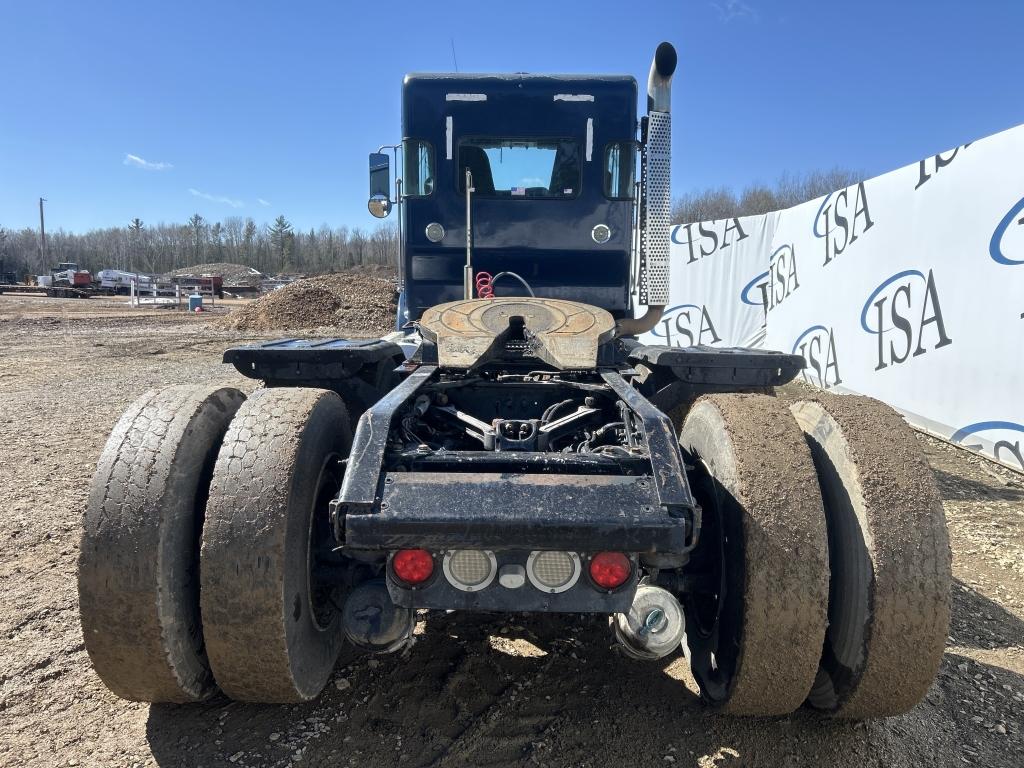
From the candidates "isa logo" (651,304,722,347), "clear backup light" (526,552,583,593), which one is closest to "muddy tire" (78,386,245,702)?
"clear backup light" (526,552,583,593)

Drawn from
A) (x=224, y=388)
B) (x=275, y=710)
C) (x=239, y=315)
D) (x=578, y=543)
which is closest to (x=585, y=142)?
(x=224, y=388)

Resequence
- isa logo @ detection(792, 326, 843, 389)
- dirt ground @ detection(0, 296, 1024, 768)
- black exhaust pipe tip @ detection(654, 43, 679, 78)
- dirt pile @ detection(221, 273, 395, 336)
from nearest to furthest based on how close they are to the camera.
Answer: dirt ground @ detection(0, 296, 1024, 768) → black exhaust pipe tip @ detection(654, 43, 679, 78) → isa logo @ detection(792, 326, 843, 389) → dirt pile @ detection(221, 273, 395, 336)

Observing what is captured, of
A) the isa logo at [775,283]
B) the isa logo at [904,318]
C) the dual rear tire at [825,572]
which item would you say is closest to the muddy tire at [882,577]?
the dual rear tire at [825,572]

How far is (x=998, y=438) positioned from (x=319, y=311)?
2055 centimetres

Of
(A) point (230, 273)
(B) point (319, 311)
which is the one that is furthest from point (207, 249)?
(B) point (319, 311)

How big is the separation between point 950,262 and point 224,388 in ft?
26.0

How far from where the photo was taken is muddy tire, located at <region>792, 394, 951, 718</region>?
7.39 ft

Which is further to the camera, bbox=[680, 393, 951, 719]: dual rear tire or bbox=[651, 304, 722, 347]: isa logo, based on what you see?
bbox=[651, 304, 722, 347]: isa logo

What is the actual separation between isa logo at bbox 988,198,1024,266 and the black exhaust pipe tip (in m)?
4.34

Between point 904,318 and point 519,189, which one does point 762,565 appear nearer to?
point 519,189

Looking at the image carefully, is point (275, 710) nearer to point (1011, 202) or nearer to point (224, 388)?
point (224, 388)

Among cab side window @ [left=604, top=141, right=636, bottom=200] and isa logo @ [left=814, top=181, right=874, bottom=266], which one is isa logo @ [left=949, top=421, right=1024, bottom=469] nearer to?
isa logo @ [left=814, top=181, right=874, bottom=266]

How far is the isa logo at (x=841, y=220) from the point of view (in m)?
9.45

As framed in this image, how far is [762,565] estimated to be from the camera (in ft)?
7.34
